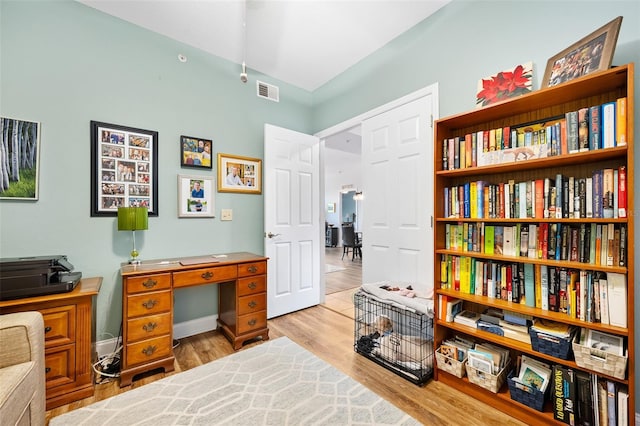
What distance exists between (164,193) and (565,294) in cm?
303

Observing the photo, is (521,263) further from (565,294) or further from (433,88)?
(433,88)

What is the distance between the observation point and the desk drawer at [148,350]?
1.82m

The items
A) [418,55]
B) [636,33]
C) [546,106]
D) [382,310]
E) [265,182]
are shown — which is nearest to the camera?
[636,33]

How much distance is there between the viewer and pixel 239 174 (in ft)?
9.45

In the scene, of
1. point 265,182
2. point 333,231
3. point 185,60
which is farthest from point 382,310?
point 333,231

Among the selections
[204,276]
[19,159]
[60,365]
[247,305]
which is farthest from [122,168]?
[247,305]

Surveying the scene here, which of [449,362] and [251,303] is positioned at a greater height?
[251,303]

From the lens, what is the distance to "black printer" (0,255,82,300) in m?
1.49

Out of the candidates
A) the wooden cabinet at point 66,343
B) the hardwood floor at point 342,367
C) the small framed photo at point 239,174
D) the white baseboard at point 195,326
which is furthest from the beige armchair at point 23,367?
the small framed photo at point 239,174

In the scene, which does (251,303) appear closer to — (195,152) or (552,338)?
(195,152)

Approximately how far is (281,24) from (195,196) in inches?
70.0

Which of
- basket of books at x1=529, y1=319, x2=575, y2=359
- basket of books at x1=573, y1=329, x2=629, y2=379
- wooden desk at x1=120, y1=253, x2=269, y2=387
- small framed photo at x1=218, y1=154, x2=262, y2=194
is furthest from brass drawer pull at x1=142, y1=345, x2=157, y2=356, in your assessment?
basket of books at x1=573, y1=329, x2=629, y2=379

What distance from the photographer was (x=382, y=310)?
217 centimetres

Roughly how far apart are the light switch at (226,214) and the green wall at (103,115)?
6 centimetres
